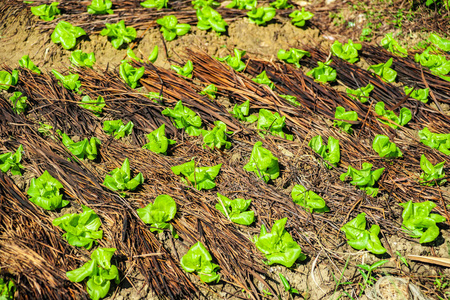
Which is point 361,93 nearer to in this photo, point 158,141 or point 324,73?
point 324,73

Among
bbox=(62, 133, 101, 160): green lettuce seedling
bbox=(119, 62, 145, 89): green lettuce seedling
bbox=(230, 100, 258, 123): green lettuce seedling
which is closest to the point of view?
bbox=(62, 133, 101, 160): green lettuce seedling

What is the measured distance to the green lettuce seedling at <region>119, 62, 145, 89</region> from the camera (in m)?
2.74

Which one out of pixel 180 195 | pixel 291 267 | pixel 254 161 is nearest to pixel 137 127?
pixel 180 195

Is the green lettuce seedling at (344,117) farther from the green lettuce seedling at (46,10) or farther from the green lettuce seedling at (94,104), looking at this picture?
the green lettuce seedling at (46,10)

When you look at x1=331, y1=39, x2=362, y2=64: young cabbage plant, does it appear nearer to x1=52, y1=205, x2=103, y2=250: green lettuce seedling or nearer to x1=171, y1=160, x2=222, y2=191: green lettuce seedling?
x1=171, y1=160, x2=222, y2=191: green lettuce seedling

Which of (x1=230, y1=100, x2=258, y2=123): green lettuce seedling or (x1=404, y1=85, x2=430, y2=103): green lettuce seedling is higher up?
(x1=230, y1=100, x2=258, y2=123): green lettuce seedling

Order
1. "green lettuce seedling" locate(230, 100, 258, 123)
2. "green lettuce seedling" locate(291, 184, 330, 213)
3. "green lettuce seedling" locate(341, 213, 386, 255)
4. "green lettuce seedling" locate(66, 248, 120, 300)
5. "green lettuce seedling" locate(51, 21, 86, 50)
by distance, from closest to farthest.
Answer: "green lettuce seedling" locate(66, 248, 120, 300), "green lettuce seedling" locate(341, 213, 386, 255), "green lettuce seedling" locate(291, 184, 330, 213), "green lettuce seedling" locate(230, 100, 258, 123), "green lettuce seedling" locate(51, 21, 86, 50)

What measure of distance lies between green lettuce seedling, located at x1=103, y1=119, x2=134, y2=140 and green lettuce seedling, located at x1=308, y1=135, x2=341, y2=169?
1294 mm

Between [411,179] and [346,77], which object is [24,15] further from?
[411,179]

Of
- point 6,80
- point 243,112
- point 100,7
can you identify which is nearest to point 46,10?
point 100,7

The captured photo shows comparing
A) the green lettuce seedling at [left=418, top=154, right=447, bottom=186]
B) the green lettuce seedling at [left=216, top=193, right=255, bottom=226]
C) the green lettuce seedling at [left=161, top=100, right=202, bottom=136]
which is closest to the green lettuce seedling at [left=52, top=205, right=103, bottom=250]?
the green lettuce seedling at [left=216, top=193, right=255, bottom=226]

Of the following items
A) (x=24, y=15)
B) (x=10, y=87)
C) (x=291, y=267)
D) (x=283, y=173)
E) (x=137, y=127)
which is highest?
(x=24, y=15)

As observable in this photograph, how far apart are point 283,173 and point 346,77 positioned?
1.15 meters

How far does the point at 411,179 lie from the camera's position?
7.66ft
